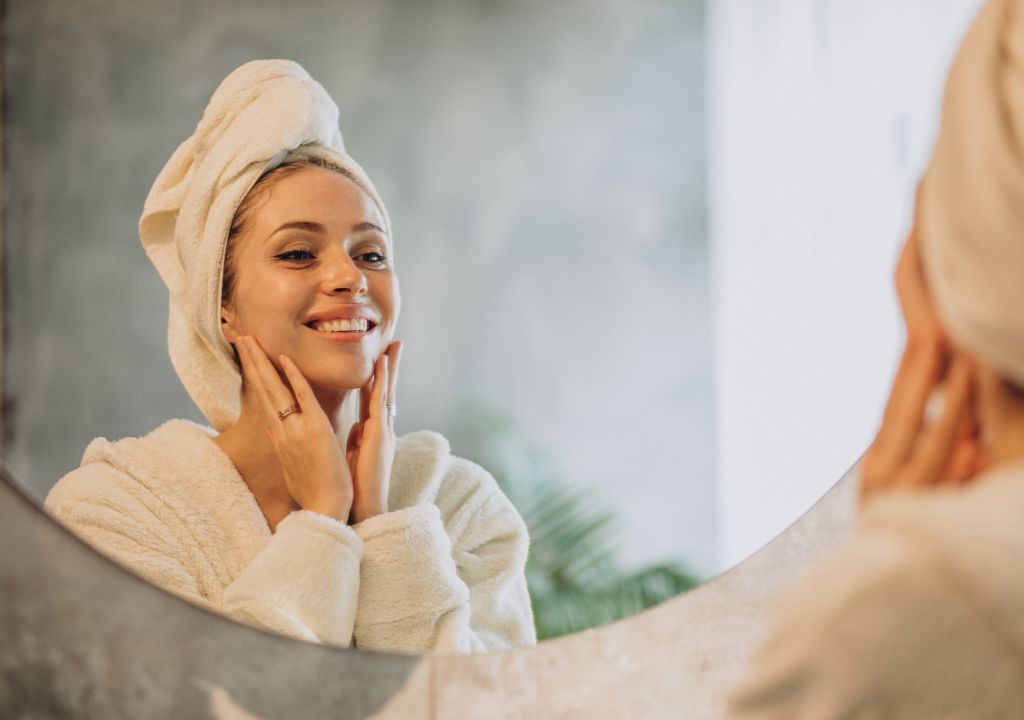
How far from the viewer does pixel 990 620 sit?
0.28 meters

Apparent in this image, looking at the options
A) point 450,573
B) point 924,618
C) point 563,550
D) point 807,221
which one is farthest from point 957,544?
point 807,221

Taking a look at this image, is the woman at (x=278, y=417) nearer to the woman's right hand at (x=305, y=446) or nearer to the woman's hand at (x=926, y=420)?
the woman's right hand at (x=305, y=446)

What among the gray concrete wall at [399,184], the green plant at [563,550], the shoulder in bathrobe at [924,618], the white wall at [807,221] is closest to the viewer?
the shoulder in bathrobe at [924,618]

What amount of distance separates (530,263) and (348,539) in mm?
373

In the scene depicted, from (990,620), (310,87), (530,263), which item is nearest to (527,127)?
(530,263)

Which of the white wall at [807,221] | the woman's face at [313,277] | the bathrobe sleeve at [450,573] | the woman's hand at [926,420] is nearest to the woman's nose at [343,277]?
the woman's face at [313,277]

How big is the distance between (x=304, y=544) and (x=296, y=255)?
162 mm

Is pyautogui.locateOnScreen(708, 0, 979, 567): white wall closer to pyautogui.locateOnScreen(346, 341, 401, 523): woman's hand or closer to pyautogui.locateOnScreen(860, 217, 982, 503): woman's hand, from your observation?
pyautogui.locateOnScreen(346, 341, 401, 523): woman's hand

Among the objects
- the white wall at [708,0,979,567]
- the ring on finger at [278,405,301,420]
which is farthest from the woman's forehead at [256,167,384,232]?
the white wall at [708,0,979,567]

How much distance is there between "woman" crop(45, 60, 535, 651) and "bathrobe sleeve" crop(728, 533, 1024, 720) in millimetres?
338

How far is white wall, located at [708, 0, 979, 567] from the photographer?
1144 millimetres

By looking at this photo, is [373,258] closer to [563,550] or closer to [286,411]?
[286,411]

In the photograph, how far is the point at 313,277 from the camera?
22.3 inches

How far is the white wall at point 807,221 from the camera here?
114 centimetres
